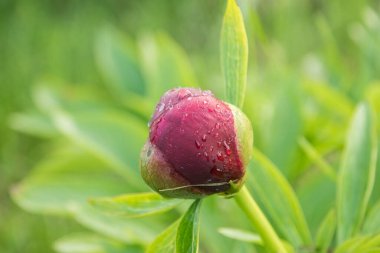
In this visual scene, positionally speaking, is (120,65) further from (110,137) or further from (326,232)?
(326,232)

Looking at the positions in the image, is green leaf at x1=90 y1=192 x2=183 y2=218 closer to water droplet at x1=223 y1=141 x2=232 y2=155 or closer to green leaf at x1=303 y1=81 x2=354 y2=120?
water droplet at x1=223 y1=141 x2=232 y2=155

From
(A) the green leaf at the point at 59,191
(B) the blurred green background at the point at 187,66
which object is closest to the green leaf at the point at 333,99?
(B) the blurred green background at the point at 187,66

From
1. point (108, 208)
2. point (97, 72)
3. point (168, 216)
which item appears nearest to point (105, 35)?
point (168, 216)

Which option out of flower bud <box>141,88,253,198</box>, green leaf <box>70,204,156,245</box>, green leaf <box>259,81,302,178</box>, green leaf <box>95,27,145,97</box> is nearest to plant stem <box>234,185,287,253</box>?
flower bud <box>141,88,253,198</box>

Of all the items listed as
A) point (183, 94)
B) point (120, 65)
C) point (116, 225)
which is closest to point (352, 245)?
point (183, 94)

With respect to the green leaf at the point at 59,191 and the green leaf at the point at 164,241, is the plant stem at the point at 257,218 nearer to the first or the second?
the green leaf at the point at 164,241
